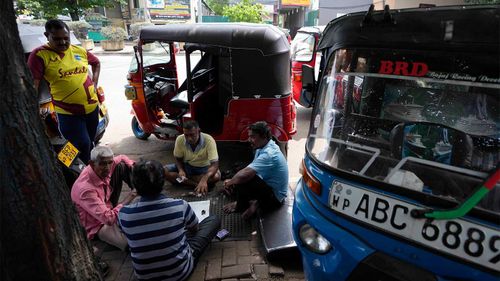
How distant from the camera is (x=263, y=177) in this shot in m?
3.15

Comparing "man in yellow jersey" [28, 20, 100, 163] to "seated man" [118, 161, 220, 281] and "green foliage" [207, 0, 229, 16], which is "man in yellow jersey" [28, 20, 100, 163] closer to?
"seated man" [118, 161, 220, 281]

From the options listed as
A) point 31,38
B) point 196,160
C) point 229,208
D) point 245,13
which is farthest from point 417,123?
point 245,13

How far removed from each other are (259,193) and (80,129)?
2.23 metres

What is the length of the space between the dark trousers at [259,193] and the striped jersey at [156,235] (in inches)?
36.7

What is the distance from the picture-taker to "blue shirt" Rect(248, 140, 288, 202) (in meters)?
3.11

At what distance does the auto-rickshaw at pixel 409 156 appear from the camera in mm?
1435

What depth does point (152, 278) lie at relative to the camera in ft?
7.68

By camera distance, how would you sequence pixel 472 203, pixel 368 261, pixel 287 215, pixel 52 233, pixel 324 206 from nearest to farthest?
pixel 472 203 → pixel 52 233 → pixel 368 261 → pixel 324 206 → pixel 287 215

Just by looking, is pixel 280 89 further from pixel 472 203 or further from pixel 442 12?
pixel 472 203

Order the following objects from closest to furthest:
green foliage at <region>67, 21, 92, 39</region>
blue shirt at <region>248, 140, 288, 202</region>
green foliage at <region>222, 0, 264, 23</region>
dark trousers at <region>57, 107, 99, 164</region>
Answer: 1. blue shirt at <region>248, 140, 288, 202</region>
2. dark trousers at <region>57, 107, 99, 164</region>
3. green foliage at <region>67, 21, 92, 39</region>
4. green foliage at <region>222, 0, 264, 23</region>

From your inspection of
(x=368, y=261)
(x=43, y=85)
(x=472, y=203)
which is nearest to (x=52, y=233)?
(x=368, y=261)

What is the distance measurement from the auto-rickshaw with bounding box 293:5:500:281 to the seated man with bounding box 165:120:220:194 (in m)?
2.06

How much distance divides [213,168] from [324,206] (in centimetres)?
233

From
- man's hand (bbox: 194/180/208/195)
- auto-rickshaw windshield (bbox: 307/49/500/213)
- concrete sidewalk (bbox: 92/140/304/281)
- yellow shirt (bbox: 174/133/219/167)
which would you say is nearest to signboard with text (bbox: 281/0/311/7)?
yellow shirt (bbox: 174/133/219/167)
